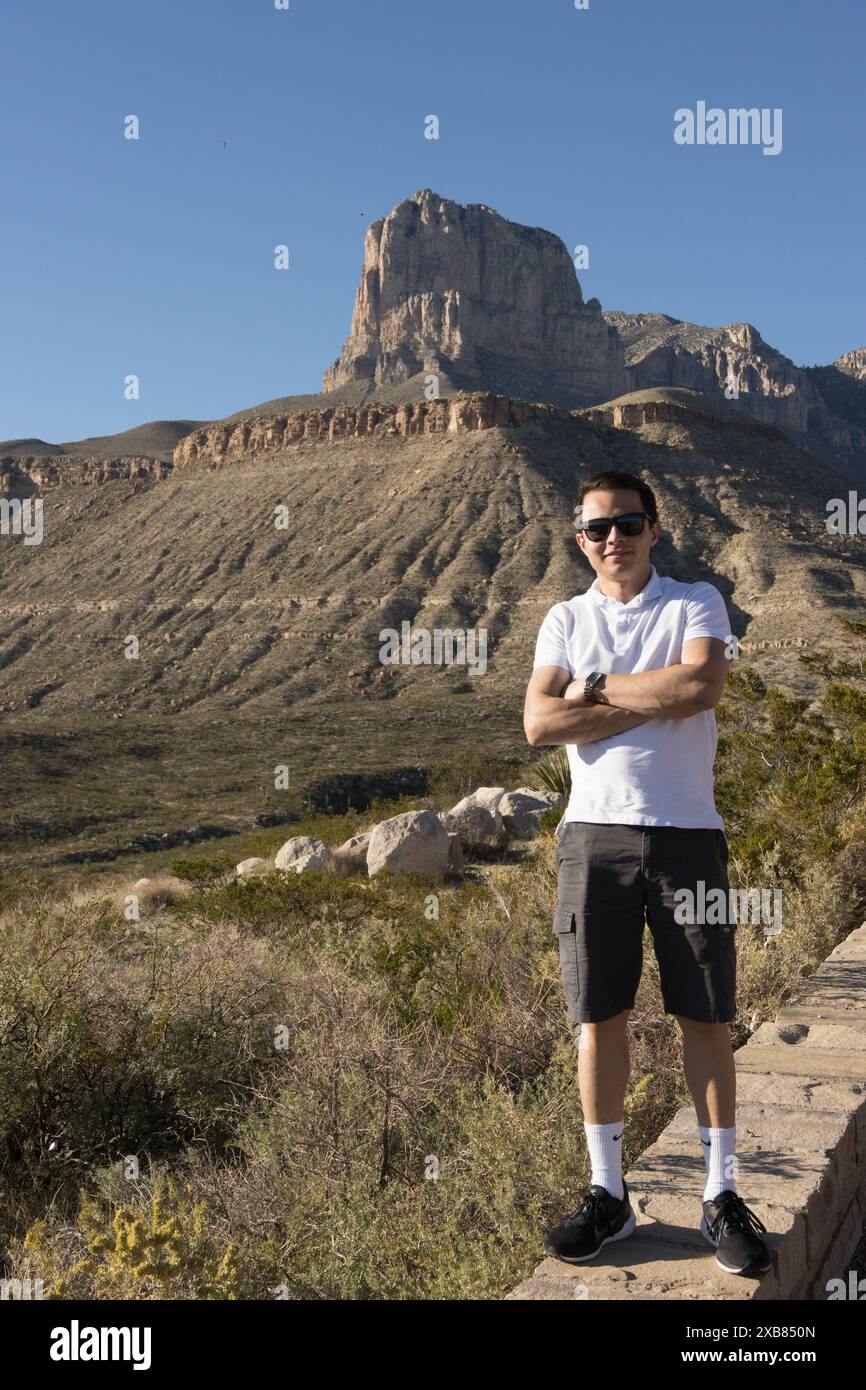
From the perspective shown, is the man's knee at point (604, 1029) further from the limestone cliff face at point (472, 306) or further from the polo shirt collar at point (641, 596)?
the limestone cliff face at point (472, 306)

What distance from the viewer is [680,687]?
2996 millimetres

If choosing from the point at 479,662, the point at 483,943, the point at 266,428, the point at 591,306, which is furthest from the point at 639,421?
the point at 591,306

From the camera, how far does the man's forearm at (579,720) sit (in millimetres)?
3059

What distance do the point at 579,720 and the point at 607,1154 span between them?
3.74 feet

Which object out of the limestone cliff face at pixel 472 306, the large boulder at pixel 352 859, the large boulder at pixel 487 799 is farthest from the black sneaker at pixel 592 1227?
the limestone cliff face at pixel 472 306

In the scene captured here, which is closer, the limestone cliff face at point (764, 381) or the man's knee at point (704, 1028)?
the man's knee at point (704, 1028)

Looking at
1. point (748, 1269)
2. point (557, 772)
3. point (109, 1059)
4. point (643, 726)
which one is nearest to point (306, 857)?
point (557, 772)

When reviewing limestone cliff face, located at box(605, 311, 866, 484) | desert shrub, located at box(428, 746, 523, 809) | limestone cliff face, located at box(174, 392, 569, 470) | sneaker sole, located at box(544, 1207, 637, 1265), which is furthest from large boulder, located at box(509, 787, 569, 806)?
limestone cliff face, located at box(605, 311, 866, 484)

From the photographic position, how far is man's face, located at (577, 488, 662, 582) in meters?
3.24

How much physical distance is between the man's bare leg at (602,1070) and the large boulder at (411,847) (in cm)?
936

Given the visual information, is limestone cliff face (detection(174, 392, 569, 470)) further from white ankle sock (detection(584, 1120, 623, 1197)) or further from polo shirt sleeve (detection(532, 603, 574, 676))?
white ankle sock (detection(584, 1120, 623, 1197))

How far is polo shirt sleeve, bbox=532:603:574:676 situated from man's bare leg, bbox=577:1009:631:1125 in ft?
3.22

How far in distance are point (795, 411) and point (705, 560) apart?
320 ft
